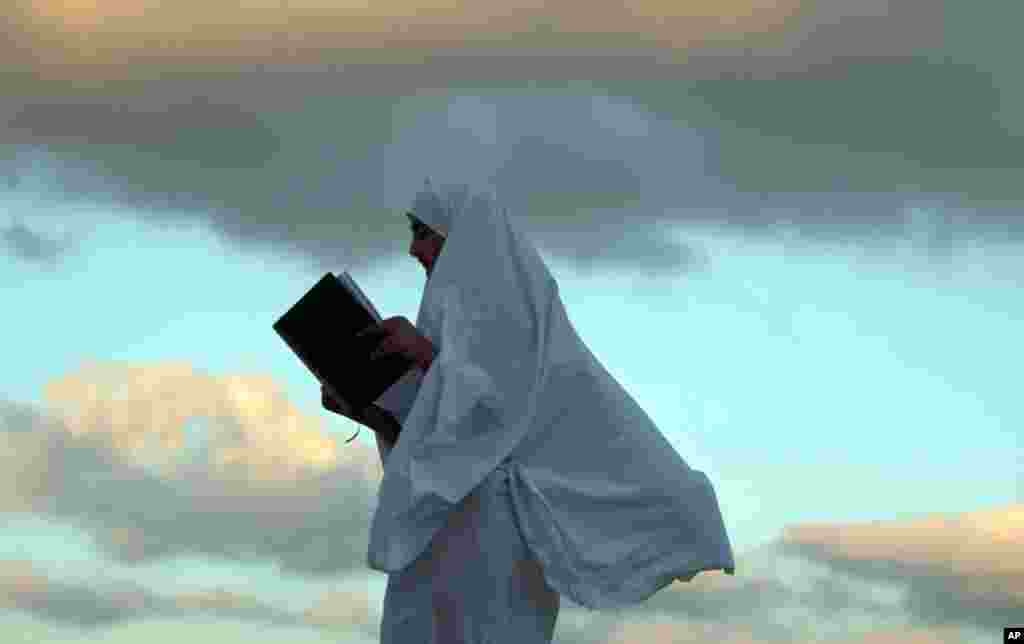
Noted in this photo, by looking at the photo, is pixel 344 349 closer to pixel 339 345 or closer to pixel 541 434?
pixel 339 345

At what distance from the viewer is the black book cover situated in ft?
34.8

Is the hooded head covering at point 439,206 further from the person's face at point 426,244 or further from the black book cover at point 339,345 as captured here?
the black book cover at point 339,345

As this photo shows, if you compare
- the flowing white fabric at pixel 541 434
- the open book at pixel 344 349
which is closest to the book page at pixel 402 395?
the open book at pixel 344 349

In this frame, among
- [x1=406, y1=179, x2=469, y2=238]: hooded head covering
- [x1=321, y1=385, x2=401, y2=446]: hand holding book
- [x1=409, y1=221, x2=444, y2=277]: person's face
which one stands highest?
[x1=406, y1=179, x2=469, y2=238]: hooded head covering

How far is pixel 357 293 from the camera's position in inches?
421

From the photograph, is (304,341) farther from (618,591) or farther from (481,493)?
(618,591)

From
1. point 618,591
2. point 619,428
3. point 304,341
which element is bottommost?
point 618,591

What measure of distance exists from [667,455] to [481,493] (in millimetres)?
923

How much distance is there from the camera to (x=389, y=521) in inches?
406

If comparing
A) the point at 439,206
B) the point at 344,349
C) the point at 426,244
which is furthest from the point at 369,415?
the point at 439,206

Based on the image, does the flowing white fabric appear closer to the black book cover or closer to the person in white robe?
the person in white robe

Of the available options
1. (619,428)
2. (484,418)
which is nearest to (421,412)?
(484,418)

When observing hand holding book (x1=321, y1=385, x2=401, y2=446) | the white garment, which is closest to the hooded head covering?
hand holding book (x1=321, y1=385, x2=401, y2=446)

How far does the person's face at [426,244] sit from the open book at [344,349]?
0.37m
